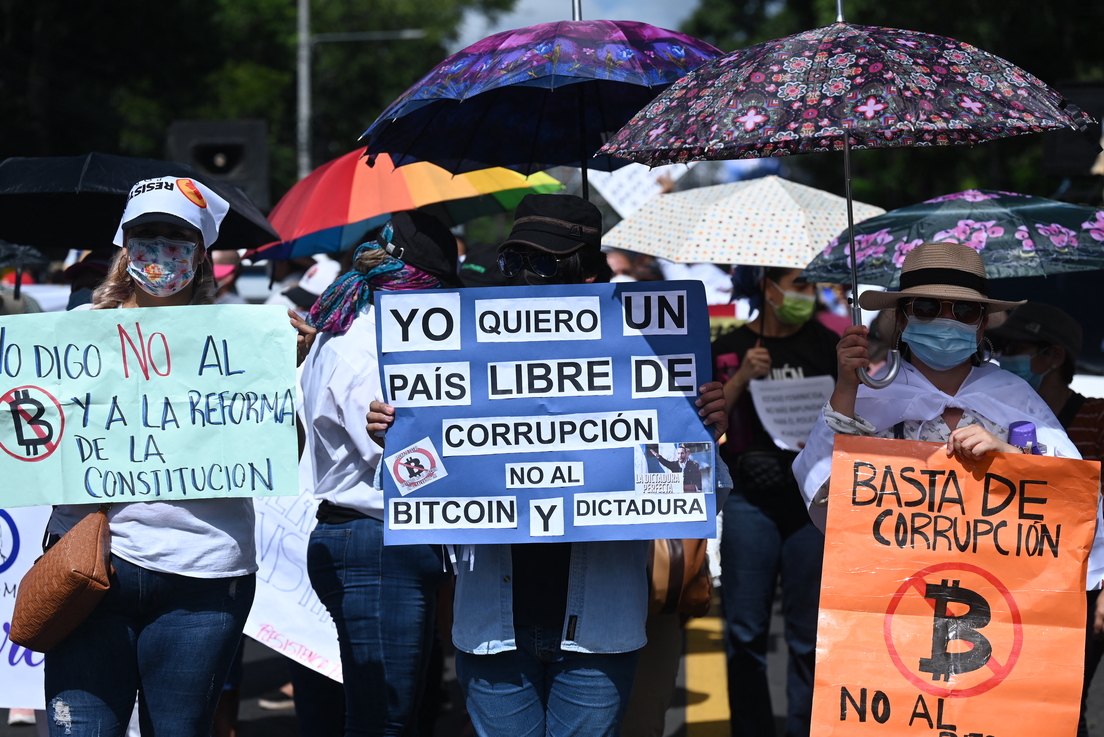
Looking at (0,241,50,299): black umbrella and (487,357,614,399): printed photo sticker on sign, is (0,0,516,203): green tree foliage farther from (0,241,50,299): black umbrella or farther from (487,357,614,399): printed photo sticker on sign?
(487,357,614,399): printed photo sticker on sign

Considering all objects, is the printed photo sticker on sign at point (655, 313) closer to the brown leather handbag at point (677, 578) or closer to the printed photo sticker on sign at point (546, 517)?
the printed photo sticker on sign at point (546, 517)

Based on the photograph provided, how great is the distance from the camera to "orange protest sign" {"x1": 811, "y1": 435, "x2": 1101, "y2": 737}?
3053 millimetres

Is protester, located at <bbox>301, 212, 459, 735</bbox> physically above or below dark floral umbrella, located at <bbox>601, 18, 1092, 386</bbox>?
below

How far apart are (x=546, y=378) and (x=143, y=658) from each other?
4.07 ft

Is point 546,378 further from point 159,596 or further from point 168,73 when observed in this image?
point 168,73

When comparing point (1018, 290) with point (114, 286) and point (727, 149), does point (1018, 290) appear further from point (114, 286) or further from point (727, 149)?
point (114, 286)

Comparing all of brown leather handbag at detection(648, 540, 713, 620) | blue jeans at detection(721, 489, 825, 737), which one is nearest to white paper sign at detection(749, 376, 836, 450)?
blue jeans at detection(721, 489, 825, 737)

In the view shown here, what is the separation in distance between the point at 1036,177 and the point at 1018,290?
1809 centimetres

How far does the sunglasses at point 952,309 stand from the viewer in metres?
3.18

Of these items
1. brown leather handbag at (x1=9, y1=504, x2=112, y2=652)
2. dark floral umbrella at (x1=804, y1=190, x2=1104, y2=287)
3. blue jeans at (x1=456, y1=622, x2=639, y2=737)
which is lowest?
blue jeans at (x1=456, y1=622, x2=639, y2=737)

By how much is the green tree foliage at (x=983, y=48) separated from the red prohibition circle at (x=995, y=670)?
11936mm

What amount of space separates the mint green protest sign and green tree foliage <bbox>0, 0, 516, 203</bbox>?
401 inches

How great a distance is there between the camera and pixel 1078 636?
10.0 feet

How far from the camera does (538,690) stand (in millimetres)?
3131
